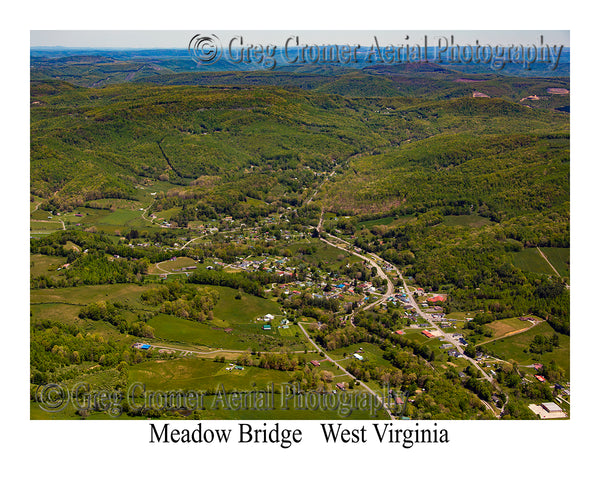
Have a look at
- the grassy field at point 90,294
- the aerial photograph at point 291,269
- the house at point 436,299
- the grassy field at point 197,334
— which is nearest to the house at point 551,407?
the aerial photograph at point 291,269

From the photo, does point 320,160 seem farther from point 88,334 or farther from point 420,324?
point 88,334

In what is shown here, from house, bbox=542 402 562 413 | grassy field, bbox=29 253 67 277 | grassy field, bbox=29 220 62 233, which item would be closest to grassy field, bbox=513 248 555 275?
house, bbox=542 402 562 413

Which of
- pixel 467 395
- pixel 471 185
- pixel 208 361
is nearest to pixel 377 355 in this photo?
pixel 467 395

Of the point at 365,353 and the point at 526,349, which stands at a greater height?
the point at 526,349

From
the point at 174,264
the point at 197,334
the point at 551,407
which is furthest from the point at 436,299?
the point at 174,264

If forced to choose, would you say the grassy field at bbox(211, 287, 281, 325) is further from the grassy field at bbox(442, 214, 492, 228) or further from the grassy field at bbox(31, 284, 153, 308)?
the grassy field at bbox(442, 214, 492, 228)

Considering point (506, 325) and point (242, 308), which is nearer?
point (506, 325)

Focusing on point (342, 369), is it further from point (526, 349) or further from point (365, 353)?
point (526, 349)
